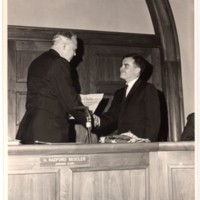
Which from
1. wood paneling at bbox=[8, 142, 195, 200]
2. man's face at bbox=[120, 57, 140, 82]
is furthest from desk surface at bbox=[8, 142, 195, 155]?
man's face at bbox=[120, 57, 140, 82]

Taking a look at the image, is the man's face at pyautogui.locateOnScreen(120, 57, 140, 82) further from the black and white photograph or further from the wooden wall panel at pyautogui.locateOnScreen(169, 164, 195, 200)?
the wooden wall panel at pyautogui.locateOnScreen(169, 164, 195, 200)

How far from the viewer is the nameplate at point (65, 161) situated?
283 centimetres

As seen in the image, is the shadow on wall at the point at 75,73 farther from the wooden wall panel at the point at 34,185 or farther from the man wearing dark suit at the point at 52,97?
the wooden wall panel at the point at 34,185

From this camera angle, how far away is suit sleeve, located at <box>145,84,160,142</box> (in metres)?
4.36

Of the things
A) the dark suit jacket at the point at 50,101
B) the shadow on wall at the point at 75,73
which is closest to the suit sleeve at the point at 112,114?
the shadow on wall at the point at 75,73

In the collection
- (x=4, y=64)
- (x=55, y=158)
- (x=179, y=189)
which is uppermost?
(x=4, y=64)

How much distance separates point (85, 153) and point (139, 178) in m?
0.42

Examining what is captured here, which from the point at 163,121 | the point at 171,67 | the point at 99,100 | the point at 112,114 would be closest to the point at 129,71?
the point at 112,114

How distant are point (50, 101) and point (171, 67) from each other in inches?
79.0

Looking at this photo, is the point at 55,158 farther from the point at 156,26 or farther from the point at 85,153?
the point at 156,26

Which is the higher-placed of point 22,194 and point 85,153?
point 85,153

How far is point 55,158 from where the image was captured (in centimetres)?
285

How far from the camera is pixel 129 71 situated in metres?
4.57
